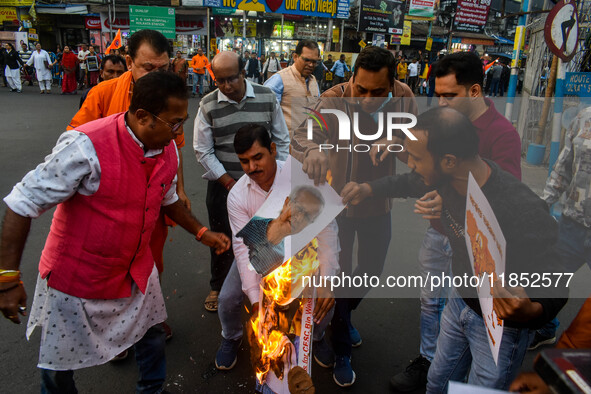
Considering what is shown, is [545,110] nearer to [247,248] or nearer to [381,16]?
[247,248]

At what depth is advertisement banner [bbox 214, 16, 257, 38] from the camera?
23.3 meters

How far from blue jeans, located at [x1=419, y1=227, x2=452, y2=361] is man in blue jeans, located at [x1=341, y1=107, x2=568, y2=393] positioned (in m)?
0.58

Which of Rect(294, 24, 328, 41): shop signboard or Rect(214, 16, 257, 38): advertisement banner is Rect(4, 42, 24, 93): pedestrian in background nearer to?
Rect(214, 16, 257, 38): advertisement banner

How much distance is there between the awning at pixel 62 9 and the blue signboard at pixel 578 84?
24.9 meters

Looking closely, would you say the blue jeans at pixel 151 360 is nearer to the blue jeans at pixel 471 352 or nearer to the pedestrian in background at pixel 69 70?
the blue jeans at pixel 471 352

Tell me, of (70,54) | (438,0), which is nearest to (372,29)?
(438,0)

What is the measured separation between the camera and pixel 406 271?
2953 millimetres

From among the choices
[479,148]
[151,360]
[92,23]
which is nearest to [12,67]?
[92,23]

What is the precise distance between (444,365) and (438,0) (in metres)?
30.0

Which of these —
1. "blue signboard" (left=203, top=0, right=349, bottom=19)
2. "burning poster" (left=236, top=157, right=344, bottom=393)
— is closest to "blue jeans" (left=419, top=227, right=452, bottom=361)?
"burning poster" (left=236, top=157, right=344, bottom=393)

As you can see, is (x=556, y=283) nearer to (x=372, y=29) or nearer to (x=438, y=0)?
(x=372, y=29)

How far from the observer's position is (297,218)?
196 cm

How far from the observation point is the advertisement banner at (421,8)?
2436 cm

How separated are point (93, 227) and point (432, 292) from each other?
1908mm
